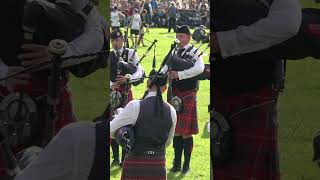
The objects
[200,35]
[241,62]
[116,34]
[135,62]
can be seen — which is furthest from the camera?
[135,62]

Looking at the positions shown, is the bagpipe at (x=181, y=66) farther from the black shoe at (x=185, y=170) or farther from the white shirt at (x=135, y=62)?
the black shoe at (x=185, y=170)

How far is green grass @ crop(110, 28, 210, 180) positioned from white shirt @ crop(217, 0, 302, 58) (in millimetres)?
163

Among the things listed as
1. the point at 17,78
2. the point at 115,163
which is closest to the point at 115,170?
the point at 115,163

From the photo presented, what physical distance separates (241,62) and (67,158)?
0.75 meters

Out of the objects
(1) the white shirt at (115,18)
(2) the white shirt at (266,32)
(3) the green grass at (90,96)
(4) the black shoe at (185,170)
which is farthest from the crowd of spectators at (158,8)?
(4) the black shoe at (185,170)

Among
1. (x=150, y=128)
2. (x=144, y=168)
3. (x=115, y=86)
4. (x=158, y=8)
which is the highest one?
(x=158, y=8)

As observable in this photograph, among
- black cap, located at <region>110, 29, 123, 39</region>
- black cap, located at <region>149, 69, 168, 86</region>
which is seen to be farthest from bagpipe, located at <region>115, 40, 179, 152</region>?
black cap, located at <region>110, 29, 123, 39</region>

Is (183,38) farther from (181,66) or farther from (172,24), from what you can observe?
(181,66)

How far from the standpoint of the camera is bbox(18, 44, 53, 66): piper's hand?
219 centimetres

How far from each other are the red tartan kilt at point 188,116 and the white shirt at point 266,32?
0.40 meters

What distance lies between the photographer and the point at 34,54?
7.22 feet

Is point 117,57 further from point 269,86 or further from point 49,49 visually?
point 269,86

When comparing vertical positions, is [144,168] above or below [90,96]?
below

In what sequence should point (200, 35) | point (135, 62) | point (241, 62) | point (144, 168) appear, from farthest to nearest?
point (144, 168), point (135, 62), point (200, 35), point (241, 62)
